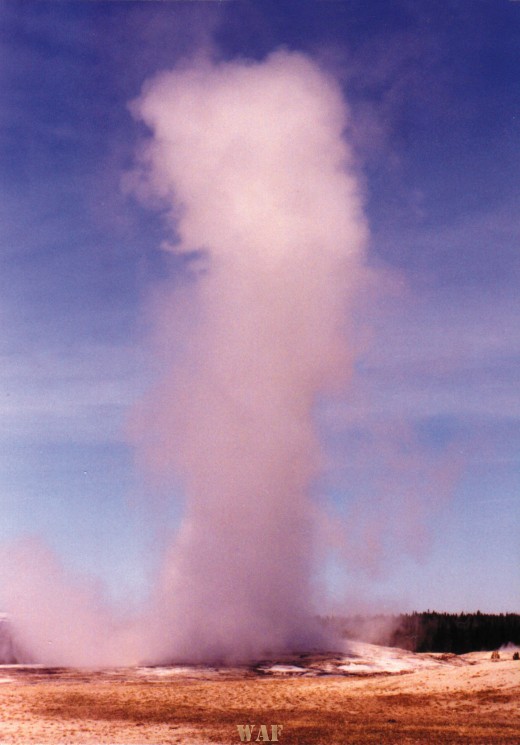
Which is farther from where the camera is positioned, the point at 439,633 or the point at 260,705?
the point at 439,633

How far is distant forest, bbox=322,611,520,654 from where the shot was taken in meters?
98.9

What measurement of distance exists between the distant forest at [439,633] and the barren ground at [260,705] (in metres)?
47.7

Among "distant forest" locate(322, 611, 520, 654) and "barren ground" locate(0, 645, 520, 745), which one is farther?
"distant forest" locate(322, 611, 520, 654)

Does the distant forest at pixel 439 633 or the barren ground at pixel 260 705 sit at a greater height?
the barren ground at pixel 260 705

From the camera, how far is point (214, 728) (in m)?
30.0

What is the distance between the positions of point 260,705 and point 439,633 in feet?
278

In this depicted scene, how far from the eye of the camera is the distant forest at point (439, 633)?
9894 cm

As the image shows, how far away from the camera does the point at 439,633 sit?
113 meters

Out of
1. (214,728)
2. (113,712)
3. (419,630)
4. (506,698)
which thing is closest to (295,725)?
(214,728)

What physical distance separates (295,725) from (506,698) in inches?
466

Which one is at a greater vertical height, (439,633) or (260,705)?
(260,705)

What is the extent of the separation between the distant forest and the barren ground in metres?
47.7

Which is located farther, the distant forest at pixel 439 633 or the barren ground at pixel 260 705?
the distant forest at pixel 439 633

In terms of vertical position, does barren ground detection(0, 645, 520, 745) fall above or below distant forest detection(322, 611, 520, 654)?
above
